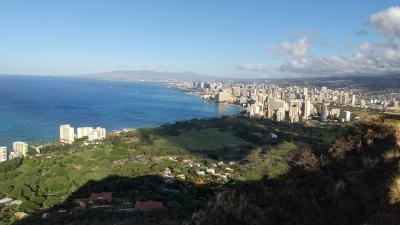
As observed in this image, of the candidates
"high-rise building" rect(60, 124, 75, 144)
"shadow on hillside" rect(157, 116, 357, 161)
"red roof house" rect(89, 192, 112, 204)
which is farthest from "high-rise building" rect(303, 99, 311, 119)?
"red roof house" rect(89, 192, 112, 204)

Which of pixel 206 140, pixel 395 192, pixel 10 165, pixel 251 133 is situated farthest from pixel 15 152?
pixel 395 192

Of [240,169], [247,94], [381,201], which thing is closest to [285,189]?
[381,201]

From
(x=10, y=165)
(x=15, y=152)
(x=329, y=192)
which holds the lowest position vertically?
(x=15, y=152)

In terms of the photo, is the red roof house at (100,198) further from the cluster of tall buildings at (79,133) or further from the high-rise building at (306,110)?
the high-rise building at (306,110)

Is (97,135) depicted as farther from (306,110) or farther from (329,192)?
(329,192)

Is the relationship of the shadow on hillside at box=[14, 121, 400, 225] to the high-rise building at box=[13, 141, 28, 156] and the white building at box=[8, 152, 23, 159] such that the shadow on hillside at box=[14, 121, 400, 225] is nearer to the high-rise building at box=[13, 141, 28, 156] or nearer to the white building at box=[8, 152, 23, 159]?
the white building at box=[8, 152, 23, 159]

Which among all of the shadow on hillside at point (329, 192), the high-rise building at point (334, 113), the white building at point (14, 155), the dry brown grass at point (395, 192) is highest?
the dry brown grass at point (395, 192)

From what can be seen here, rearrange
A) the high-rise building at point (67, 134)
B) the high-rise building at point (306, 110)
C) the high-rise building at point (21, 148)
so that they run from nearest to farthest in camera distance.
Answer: the high-rise building at point (21, 148) → the high-rise building at point (67, 134) → the high-rise building at point (306, 110)

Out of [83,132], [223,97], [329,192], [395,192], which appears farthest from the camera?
[223,97]

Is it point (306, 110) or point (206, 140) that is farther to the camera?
point (306, 110)

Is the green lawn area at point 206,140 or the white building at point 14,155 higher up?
the green lawn area at point 206,140

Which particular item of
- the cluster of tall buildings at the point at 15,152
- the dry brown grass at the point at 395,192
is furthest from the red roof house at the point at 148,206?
the cluster of tall buildings at the point at 15,152

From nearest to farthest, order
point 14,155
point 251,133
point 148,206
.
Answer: point 148,206, point 14,155, point 251,133
